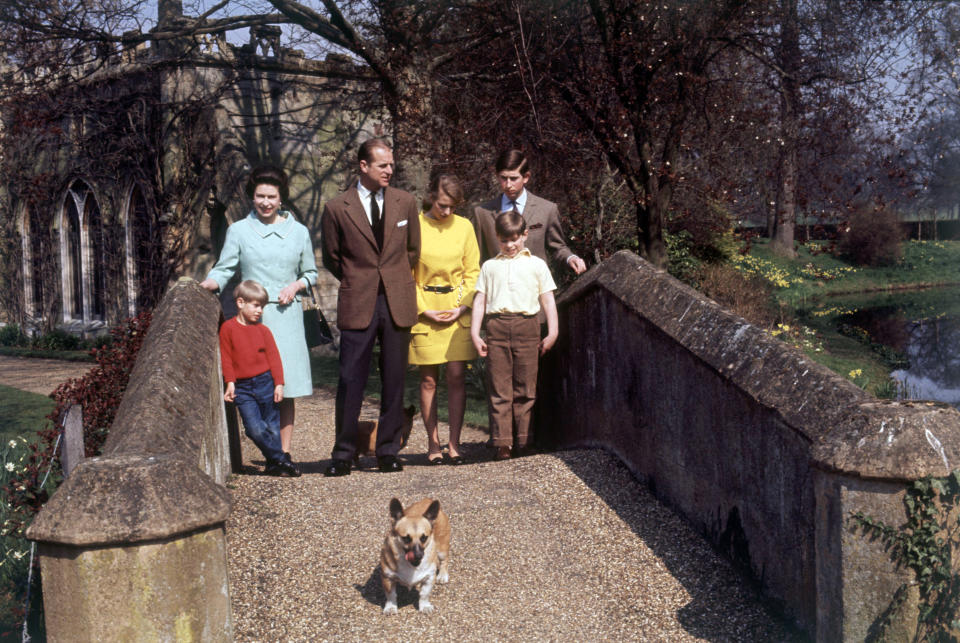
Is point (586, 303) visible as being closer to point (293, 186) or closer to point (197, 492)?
point (197, 492)

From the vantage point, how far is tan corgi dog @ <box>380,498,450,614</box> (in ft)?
12.8

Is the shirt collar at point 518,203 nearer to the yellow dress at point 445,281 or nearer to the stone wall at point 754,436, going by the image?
the yellow dress at point 445,281

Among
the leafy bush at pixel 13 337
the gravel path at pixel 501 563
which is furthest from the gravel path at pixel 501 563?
the leafy bush at pixel 13 337

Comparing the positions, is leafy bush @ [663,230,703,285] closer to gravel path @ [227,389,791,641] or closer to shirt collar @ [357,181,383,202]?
shirt collar @ [357,181,383,202]

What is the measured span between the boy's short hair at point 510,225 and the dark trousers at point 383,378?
2.82ft

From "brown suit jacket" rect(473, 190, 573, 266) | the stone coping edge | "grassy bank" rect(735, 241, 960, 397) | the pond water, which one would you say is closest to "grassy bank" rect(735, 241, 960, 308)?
"grassy bank" rect(735, 241, 960, 397)

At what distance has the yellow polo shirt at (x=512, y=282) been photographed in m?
Answer: 6.19

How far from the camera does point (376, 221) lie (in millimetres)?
6047

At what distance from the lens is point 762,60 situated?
971cm

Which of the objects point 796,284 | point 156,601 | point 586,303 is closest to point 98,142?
point 586,303

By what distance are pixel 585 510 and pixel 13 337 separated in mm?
17175

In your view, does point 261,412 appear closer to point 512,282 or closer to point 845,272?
point 512,282

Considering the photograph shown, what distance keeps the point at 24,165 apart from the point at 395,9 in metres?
12.1

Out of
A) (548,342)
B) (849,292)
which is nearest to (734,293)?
(548,342)
